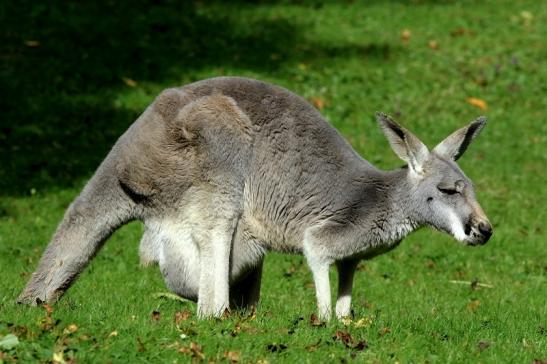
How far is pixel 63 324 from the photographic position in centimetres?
641

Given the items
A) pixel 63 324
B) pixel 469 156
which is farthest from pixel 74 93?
pixel 63 324

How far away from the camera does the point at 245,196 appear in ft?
24.7

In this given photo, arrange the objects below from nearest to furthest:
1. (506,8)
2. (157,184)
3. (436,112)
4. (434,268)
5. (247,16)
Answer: (157,184) → (434,268) → (436,112) → (247,16) → (506,8)

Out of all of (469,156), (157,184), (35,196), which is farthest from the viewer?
(469,156)

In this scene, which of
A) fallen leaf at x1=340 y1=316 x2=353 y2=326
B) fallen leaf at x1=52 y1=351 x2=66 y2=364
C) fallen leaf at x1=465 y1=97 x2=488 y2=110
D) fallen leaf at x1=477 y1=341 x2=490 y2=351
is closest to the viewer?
fallen leaf at x1=52 y1=351 x2=66 y2=364

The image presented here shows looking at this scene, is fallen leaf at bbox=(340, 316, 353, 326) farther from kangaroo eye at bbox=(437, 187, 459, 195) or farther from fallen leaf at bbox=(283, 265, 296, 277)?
fallen leaf at bbox=(283, 265, 296, 277)

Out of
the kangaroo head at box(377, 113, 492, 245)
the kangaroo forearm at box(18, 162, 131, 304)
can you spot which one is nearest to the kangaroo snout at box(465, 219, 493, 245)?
the kangaroo head at box(377, 113, 492, 245)

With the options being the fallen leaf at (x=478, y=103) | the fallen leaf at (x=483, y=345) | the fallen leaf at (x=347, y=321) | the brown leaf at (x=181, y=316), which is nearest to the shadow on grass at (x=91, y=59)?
the fallen leaf at (x=478, y=103)

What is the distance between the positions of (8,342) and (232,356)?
132cm

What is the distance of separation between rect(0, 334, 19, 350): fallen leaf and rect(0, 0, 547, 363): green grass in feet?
0.10

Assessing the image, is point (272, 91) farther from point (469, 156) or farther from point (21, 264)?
Answer: point (469, 156)

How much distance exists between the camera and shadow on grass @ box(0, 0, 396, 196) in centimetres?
1347

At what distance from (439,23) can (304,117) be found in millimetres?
12128

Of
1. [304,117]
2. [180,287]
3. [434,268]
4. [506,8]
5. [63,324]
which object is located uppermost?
[304,117]
